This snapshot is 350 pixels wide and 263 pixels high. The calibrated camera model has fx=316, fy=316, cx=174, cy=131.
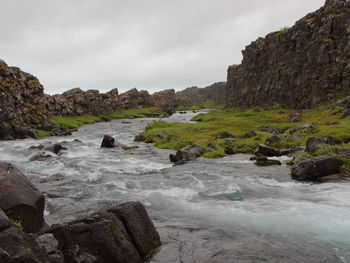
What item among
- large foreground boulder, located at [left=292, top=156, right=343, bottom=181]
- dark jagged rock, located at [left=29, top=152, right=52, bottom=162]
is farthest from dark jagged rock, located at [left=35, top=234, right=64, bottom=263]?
dark jagged rock, located at [left=29, top=152, right=52, bottom=162]

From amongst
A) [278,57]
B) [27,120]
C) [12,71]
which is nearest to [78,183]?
[27,120]

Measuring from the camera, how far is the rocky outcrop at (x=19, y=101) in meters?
53.6

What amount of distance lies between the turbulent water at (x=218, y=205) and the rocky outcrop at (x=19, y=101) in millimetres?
32662

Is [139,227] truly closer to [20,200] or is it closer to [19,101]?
[20,200]

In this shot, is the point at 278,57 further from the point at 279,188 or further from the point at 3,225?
the point at 3,225

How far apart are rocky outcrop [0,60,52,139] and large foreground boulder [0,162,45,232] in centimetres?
4498

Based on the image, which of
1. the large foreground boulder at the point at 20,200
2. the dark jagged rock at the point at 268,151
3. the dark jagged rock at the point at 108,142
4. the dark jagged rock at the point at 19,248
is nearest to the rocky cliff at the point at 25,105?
the dark jagged rock at the point at 108,142

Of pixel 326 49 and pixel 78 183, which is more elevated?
pixel 326 49

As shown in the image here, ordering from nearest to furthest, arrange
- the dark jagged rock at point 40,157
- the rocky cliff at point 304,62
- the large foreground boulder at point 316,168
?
the large foreground boulder at point 316,168 < the dark jagged rock at point 40,157 < the rocky cliff at point 304,62

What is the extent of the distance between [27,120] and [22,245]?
197 ft

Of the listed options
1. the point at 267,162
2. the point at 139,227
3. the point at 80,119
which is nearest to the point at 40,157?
the point at 267,162

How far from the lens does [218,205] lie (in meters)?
14.4

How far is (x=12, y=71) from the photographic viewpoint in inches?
2427

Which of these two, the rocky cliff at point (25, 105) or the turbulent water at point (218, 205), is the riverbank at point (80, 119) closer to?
the rocky cliff at point (25, 105)
